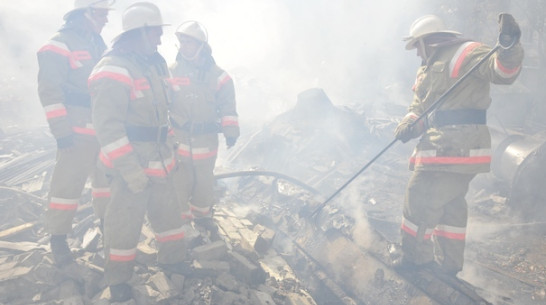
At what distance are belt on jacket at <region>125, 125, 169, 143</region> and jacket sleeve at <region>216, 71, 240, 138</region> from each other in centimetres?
131

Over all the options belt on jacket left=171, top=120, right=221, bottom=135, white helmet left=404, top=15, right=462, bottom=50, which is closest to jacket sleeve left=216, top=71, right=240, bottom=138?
belt on jacket left=171, top=120, right=221, bottom=135

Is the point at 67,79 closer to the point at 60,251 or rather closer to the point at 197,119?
the point at 197,119

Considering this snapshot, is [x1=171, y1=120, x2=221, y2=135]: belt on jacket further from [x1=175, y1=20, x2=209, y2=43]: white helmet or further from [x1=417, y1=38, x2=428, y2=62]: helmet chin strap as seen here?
[x1=417, y1=38, x2=428, y2=62]: helmet chin strap

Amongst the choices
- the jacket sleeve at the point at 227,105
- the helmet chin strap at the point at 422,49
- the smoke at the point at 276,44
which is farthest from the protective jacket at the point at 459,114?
the smoke at the point at 276,44

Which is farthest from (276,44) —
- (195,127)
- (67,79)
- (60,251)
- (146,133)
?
(60,251)

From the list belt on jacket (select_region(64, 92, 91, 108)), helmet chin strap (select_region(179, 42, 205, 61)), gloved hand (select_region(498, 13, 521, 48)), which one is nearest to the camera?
gloved hand (select_region(498, 13, 521, 48))

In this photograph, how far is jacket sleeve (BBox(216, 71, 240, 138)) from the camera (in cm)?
437

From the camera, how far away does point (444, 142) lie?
123 inches

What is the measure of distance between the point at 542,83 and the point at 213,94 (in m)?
16.0

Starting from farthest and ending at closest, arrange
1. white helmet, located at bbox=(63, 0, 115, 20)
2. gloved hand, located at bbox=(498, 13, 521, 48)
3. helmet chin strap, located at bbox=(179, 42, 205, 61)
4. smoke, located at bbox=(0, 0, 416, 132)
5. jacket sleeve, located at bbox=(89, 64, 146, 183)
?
smoke, located at bbox=(0, 0, 416, 132) → helmet chin strap, located at bbox=(179, 42, 205, 61) → white helmet, located at bbox=(63, 0, 115, 20) → jacket sleeve, located at bbox=(89, 64, 146, 183) → gloved hand, located at bbox=(498, 13, 521, 48)

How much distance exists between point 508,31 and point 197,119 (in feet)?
11.0

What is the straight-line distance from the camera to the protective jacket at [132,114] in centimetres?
270

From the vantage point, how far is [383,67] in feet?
70.5

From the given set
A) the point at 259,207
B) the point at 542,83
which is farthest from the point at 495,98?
the point at 259,207
